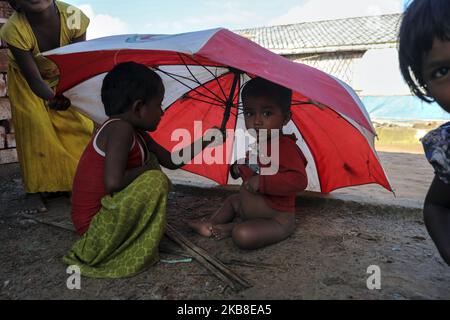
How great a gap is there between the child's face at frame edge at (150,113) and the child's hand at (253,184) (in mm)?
673

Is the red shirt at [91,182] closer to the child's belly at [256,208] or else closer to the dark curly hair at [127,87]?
the dark curly hair at [127,87]

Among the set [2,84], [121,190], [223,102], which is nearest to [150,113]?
[121,190]

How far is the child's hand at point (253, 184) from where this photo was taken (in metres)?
2.19

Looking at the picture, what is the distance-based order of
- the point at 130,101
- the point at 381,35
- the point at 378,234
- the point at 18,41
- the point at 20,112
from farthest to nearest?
1. the point at 381,35
2. the point at 20,112
3. the point at 18,41
4. the point at 378,234
5. the point at 130,101

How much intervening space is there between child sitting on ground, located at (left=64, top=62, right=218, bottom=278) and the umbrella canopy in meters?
0.26

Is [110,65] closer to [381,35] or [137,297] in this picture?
[137,297]

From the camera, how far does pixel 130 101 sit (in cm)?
199

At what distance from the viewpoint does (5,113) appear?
12.8 ft

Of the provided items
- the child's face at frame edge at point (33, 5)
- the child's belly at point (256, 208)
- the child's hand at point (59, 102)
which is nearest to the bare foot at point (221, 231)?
the child's belly at point (256, 208)

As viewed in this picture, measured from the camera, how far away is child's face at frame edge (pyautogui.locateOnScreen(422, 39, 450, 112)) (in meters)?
1.21

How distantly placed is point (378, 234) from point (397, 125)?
1211cm

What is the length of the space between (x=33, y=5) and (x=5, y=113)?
5.71 feet
